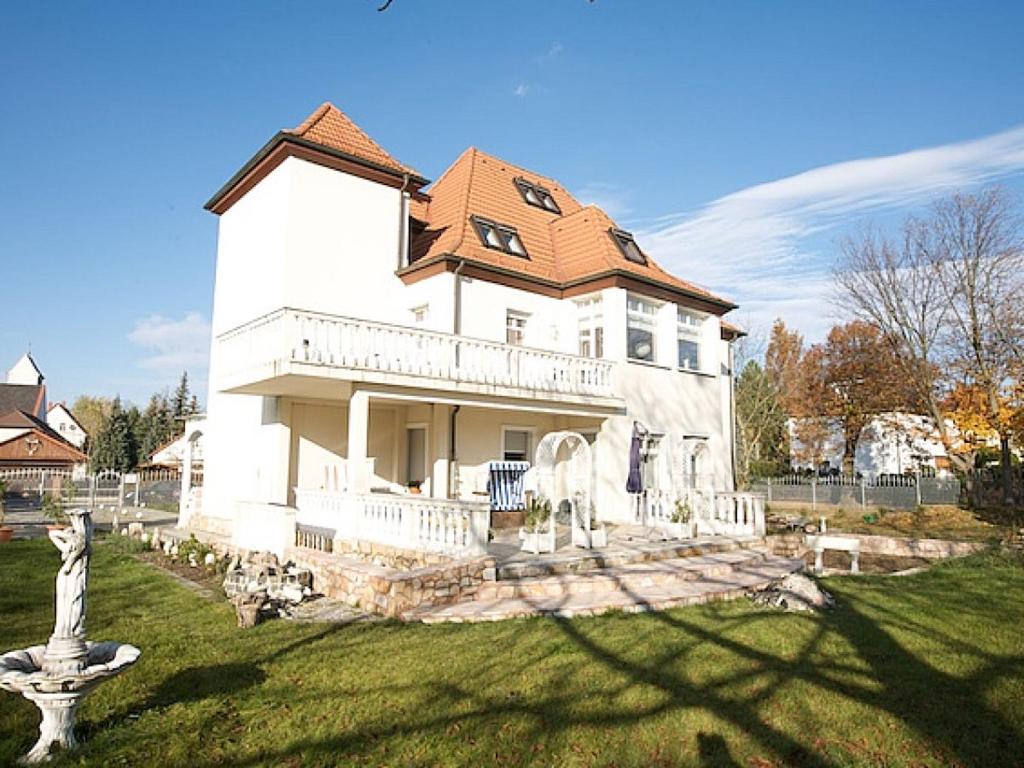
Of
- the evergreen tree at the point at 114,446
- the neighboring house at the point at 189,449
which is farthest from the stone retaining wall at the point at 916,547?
the evergreen tree at the point at 114,446

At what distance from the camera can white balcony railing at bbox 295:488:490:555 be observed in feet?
31.0

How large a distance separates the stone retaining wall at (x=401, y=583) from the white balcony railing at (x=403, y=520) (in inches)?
17.9

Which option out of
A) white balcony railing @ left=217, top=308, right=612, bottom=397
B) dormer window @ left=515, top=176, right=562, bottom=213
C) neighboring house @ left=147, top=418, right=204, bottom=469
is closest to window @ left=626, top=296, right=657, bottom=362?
white balcony railing @ left=217, top=308, right=612, bottom=397

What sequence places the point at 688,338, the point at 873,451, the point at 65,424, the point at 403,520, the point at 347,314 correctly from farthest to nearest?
the point at 65,424 < the point at 873,451 < the point at 688,338 < the point at 347,314 < the point at 403,520

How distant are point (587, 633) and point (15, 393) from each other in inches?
2879

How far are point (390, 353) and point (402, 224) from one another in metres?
5.29

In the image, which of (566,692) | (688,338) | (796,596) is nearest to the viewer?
(566,692)

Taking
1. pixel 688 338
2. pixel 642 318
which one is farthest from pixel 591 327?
pixel 688 338

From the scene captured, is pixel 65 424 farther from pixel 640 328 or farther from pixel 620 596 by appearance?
pixel 620 596

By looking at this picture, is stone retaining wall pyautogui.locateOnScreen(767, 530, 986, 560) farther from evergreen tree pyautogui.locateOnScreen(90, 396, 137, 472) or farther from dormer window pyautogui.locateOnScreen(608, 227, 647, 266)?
evergreen tree pyautogui.locateOnScreen(90, 396, 137, 472)

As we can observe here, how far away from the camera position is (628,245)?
19391mm

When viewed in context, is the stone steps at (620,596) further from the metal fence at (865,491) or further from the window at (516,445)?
the metal fence at (865,491)

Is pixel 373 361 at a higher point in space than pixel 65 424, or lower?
lower

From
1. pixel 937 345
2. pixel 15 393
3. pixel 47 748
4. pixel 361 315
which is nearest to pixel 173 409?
pixel 15 393
